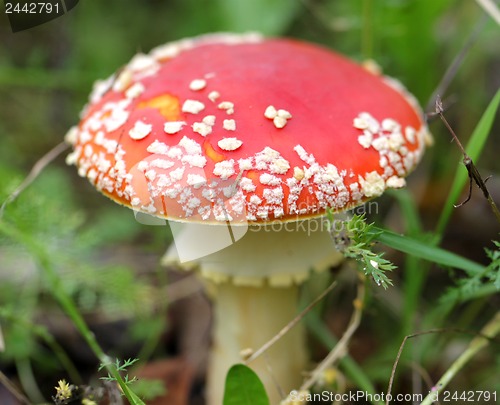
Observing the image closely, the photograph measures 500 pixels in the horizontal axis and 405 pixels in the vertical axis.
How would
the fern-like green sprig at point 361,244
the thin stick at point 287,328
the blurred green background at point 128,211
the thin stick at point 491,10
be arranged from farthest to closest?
the blurred green background at point 128,211
the thin stick at point 491,10
the thin stick at point 287,328
the fern-like green sprig at point 361,244

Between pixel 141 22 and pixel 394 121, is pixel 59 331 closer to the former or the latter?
pixel 394 121

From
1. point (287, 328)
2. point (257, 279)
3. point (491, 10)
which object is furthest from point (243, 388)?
point (491, 10)

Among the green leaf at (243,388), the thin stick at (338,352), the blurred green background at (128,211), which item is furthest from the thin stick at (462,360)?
the green leaf at (243,388)

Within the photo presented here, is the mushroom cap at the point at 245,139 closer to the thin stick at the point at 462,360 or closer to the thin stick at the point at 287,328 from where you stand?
the thin stick at the point at 287,328

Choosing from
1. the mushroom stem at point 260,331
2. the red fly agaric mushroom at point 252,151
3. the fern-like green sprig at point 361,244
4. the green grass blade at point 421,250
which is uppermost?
the red fly agaric mushroom at point 252,151

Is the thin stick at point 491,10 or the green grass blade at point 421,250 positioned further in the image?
the thin stick at point 491,10

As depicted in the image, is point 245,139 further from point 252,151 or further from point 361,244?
point 361,244

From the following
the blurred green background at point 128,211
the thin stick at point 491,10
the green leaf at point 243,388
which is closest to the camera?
the green leaf at point 243,388
